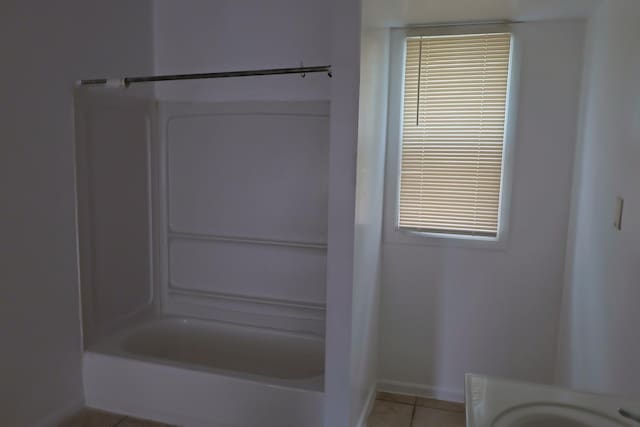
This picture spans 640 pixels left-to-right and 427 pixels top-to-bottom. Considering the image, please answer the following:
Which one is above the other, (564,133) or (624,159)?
(564,133)

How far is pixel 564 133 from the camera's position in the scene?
7.91ft

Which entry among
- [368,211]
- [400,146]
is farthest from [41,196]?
[400,146]

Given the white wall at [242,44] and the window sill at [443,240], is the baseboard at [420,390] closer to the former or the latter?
the window sill at [443,240]

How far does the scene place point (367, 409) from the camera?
99.3 inches

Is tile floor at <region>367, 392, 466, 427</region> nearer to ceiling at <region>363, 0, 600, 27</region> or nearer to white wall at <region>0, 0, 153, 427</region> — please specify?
white wall at <region>0, 0, 153, 427</region>

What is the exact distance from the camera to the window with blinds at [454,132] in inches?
98.9

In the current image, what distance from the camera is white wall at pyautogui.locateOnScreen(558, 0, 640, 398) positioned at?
4.96 ft

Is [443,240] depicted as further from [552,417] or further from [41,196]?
[41,196]

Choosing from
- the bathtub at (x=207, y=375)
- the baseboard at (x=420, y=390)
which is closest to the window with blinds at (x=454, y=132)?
the baseboard at (x=420, y=390)

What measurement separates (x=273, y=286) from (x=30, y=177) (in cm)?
142

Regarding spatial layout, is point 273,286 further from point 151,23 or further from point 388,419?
point 151,23

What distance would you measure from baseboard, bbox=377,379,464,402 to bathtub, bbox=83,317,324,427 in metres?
0.48

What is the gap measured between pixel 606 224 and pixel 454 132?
1002mm

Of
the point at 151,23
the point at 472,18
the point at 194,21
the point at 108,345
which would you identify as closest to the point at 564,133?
the point at 472,18
